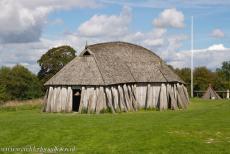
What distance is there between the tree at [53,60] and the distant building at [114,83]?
34003 mm

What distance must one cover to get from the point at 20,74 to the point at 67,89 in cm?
5057

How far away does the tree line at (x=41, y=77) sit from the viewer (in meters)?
81.8

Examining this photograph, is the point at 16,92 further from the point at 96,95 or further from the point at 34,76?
the point at 96,95

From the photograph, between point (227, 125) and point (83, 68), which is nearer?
point (227, 125)

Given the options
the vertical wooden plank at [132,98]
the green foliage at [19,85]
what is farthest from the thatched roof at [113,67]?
the green foliage at [19,85]

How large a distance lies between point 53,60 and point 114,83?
42104 millimetres

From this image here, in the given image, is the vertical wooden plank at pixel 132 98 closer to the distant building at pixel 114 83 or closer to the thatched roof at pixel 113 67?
the distant building at pixel 114 83

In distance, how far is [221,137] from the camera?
2206 cm

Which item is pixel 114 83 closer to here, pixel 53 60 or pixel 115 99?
pixel 115 99

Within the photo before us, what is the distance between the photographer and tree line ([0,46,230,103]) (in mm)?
81812

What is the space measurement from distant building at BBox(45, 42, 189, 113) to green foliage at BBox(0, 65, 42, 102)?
121ft

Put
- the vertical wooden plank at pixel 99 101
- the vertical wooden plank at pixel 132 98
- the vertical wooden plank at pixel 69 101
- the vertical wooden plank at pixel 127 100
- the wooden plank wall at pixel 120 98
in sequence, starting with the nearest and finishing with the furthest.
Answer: the vertical wooden plank at pixel 99 101, the wooden plank wall at pixel 120 98, the vertical wooden plank at pixel 69 101, the vertical wooden plank at pixel 127 100, the vertical wooden plank at pixel 132 98

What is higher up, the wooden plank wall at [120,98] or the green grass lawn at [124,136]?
the wooden plank wall at [120,98]

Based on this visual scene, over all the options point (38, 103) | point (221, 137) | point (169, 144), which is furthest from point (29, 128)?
point (38, 103)
